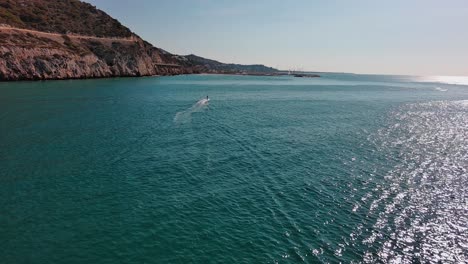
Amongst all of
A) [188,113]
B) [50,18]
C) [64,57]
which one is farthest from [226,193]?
[50,18]

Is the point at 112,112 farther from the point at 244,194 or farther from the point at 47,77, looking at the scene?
the point at 47,77

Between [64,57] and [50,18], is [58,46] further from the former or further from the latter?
[50,18]

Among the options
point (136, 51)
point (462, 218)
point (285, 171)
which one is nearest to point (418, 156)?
point (462, 218)

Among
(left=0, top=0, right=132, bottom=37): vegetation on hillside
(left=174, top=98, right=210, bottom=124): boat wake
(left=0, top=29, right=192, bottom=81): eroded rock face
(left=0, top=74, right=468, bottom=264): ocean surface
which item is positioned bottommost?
(left=0, top=74, right=468, bottom=264): ocean surface

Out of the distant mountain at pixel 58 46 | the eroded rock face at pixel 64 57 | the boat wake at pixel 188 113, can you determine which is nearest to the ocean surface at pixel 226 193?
the boat wake at pixel 188 113

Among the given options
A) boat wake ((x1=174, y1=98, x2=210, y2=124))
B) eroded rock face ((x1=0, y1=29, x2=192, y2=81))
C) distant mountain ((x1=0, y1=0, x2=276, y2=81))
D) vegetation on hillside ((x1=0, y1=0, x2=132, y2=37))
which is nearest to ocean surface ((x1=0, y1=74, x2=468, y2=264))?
boat wake ((x1=174, y1=98, x2=210, y2=124))

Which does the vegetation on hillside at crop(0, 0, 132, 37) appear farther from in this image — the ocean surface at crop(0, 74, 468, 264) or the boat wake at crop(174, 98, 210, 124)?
the ocean surface at crop(0, 74, 468, 264)

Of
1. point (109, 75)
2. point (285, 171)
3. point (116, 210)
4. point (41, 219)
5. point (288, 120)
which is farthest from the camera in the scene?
point (109, 75)
